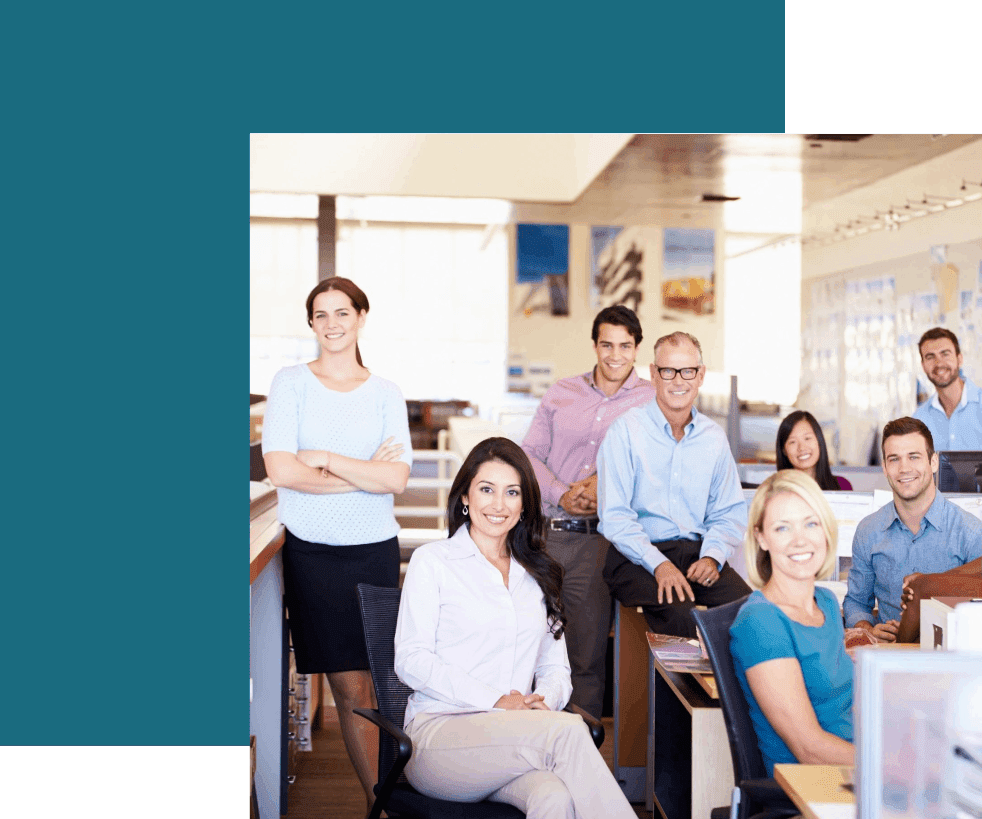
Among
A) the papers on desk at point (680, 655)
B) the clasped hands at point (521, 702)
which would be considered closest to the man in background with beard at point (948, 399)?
the papers on desk at point (680, 655)

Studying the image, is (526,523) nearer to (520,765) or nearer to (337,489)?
(520,765)

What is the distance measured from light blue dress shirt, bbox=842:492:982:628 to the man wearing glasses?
1.65ft

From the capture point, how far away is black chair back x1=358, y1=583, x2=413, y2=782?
3.39m

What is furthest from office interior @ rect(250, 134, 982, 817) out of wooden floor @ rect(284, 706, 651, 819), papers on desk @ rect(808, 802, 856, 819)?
papers on desk @ rect(808, 802, 856, 819)

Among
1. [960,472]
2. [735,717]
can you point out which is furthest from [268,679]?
[960,472]

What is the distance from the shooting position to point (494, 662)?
3.29 m

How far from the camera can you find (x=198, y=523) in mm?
4426

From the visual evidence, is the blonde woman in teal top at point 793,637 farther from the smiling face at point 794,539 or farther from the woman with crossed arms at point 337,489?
the woman with crossed arms at point 337,489

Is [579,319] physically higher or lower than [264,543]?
higher

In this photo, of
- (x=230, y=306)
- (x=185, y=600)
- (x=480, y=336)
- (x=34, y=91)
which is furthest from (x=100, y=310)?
(x=480, y=336)

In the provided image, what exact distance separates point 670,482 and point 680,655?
1160mm

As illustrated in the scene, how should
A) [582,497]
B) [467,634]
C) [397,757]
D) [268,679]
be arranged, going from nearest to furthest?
[397,757] < [467,634] < [268,679] < [582,497]

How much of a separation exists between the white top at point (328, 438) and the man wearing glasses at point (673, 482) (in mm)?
853

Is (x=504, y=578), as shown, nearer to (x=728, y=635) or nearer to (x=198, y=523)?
(x=728, y=635)
